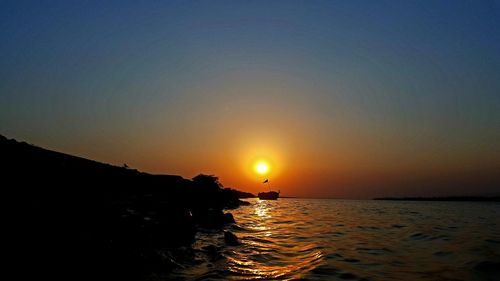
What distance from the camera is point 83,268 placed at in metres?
8.23

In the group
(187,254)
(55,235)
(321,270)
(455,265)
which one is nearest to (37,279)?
(55,235)

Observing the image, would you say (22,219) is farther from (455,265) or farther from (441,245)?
(441,245)

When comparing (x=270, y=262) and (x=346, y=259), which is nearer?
(x=270, y=262)

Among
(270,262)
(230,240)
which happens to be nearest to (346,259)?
(270,262)

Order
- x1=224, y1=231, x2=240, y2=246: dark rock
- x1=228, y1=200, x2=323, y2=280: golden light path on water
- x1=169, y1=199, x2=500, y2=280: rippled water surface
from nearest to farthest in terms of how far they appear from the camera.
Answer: x1=169, y1=199, x2=500, y2=280: rippled water surface, x1=228, y1=200, x2=323, y2=280: golden light path on water, x1=224, y1=231, x2=240, y2=246: dark rock

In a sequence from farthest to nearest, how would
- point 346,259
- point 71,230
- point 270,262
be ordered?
point 346,259 → point 270,262 → point 71,230

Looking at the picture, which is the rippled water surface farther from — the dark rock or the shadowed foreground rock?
the shadowed foreground rock

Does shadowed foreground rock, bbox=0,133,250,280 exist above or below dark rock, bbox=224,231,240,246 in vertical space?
above

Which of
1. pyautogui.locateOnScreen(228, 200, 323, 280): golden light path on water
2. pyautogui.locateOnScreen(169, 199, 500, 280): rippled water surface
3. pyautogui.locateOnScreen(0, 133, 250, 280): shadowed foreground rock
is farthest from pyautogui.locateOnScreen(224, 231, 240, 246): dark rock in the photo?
pyautogui.locateOnScreen(0, 133, 250, 280): shadowed foreground rock

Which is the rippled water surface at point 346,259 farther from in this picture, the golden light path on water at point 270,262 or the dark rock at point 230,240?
the dark rock at point 230,240

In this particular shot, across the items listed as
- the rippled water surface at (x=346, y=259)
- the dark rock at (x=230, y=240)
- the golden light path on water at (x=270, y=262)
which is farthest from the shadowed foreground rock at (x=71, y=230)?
the golden light path on water at (x=270, y=262)

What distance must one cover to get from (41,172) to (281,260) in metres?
12.4

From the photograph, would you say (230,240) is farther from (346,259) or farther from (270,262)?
(346,259)

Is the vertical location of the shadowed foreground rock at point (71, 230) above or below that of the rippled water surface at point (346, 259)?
above
